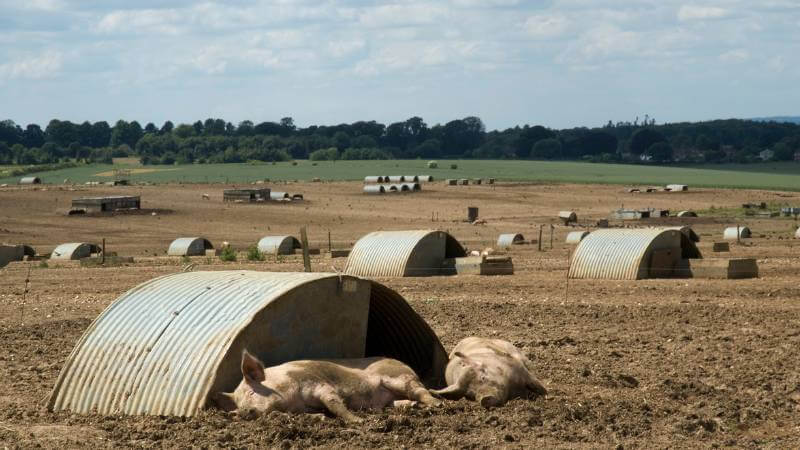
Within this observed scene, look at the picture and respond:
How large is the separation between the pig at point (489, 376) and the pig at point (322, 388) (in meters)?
0.38

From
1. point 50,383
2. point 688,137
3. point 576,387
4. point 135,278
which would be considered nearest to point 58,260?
point 135,278

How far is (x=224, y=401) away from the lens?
1127cm

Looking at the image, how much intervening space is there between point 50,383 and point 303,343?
3226 millimetres

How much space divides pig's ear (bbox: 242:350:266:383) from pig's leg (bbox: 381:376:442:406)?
1258 mm

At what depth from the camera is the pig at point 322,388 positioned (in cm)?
1111


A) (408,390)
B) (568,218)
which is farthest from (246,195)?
(408,390)

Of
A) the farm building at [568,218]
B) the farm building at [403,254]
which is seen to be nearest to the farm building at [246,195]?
the farm building at [568,218]

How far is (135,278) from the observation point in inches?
1113

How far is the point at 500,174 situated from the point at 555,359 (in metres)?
110

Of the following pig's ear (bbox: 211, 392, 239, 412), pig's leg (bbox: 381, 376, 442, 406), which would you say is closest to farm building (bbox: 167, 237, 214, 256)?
pig's leg (bbox: 381, 376, 442, 406)

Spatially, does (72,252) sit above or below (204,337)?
below

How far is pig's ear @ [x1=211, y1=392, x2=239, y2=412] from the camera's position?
11.2 metres

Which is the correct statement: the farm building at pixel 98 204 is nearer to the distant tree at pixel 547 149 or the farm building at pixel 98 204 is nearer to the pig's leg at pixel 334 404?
the pig's leg at pixel 334 404

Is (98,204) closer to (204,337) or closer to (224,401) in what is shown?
(204,337)
